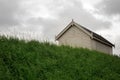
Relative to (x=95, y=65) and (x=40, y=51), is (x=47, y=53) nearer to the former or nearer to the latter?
(x=40, y=51)

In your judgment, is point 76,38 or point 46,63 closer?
point 46,63

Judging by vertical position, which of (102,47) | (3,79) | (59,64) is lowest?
(3,79)

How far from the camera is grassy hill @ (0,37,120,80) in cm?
1195

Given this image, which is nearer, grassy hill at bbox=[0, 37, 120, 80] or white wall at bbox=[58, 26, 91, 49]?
grassy hill at bbox=[0, 37, 120, 80]

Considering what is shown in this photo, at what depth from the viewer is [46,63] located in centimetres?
1401

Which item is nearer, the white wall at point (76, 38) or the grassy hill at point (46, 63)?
the grassy hill at point (46, 63)

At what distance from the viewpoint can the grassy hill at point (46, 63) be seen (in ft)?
39.2

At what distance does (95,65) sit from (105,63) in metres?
2.14

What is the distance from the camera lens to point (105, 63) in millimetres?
19750

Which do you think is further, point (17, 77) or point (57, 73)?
point (57, 73)

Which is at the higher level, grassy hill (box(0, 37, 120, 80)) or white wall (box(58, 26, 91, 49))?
white wall (box(58, 26, 91, 49))

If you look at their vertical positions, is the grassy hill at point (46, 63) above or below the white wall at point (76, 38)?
below

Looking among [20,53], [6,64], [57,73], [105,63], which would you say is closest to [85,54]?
[105,63]

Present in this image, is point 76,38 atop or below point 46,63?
atop
